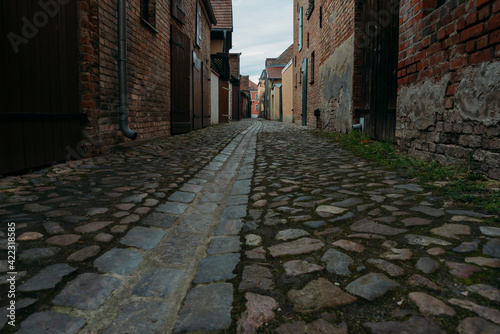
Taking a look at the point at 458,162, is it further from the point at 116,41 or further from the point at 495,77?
the point at 116,41

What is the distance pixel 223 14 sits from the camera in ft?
59.7

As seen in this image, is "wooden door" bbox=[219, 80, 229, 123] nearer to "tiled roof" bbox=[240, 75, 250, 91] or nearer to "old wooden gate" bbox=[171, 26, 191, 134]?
"old wooden gate" bbox=[171, 26, 191, 134]

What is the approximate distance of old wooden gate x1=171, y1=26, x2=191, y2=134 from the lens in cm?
785

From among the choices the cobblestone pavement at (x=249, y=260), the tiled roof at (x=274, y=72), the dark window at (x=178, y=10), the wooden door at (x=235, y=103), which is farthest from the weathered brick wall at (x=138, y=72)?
the tiled roof at (x=274, y=72)

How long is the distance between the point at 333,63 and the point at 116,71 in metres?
5.11

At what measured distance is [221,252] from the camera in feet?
5.36

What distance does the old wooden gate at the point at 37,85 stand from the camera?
299 cm

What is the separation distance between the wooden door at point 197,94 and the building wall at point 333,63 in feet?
12.1

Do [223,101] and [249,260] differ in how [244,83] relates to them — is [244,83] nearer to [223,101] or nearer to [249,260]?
[223,101]

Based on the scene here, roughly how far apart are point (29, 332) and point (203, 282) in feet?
1.92

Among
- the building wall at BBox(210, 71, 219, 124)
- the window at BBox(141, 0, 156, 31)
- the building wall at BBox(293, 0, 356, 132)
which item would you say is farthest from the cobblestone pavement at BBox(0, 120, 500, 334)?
the building wall at BBox(210, 71, 219, 124)

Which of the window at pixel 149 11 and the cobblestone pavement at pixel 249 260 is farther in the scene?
the window at pixel 149 11

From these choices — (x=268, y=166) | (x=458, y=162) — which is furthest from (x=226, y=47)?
(x=458, y=162)

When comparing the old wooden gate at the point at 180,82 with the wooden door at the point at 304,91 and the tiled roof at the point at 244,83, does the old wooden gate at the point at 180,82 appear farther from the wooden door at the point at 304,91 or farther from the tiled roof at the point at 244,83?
the tiled roof at the point at 244,83
